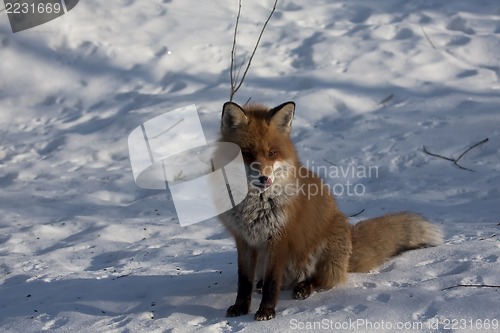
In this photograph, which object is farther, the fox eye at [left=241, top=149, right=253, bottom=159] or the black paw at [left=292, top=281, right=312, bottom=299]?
the black paw at [left=292, top=281, right=312, bottom=299]

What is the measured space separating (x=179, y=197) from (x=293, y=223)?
2789mm

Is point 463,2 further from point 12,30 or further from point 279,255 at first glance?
point 279,255

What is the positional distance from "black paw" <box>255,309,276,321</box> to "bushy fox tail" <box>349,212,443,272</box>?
85 cm

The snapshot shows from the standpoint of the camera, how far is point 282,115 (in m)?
3.81

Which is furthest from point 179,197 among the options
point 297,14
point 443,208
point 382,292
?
point 297,14

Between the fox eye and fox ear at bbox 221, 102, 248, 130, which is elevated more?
fox ear at bbox 221, 102, 248, 130

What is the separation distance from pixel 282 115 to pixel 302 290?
1.08m

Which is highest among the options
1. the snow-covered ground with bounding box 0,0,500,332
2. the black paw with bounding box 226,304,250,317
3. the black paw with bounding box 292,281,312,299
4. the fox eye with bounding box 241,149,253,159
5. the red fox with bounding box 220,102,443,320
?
the fox eye with bounding box 241,149,253,159

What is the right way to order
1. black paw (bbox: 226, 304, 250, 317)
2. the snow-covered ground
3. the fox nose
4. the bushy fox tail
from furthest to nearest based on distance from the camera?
1. the bushy fox tail
2. the snow-covered ground
3. black paw (bbox: 226, 304, 250, 317)
4. the fox nose

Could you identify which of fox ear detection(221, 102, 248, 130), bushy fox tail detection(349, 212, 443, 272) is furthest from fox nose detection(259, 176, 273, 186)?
bushy fox tail detection(349, 212, 443, 272)

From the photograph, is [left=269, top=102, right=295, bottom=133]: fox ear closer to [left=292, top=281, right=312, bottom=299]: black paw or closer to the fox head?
the fox head

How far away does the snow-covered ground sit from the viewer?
3.82 m

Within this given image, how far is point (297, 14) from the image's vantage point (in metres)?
9.66

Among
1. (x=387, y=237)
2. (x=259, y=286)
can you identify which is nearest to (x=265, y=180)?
(x=259, y=286)
